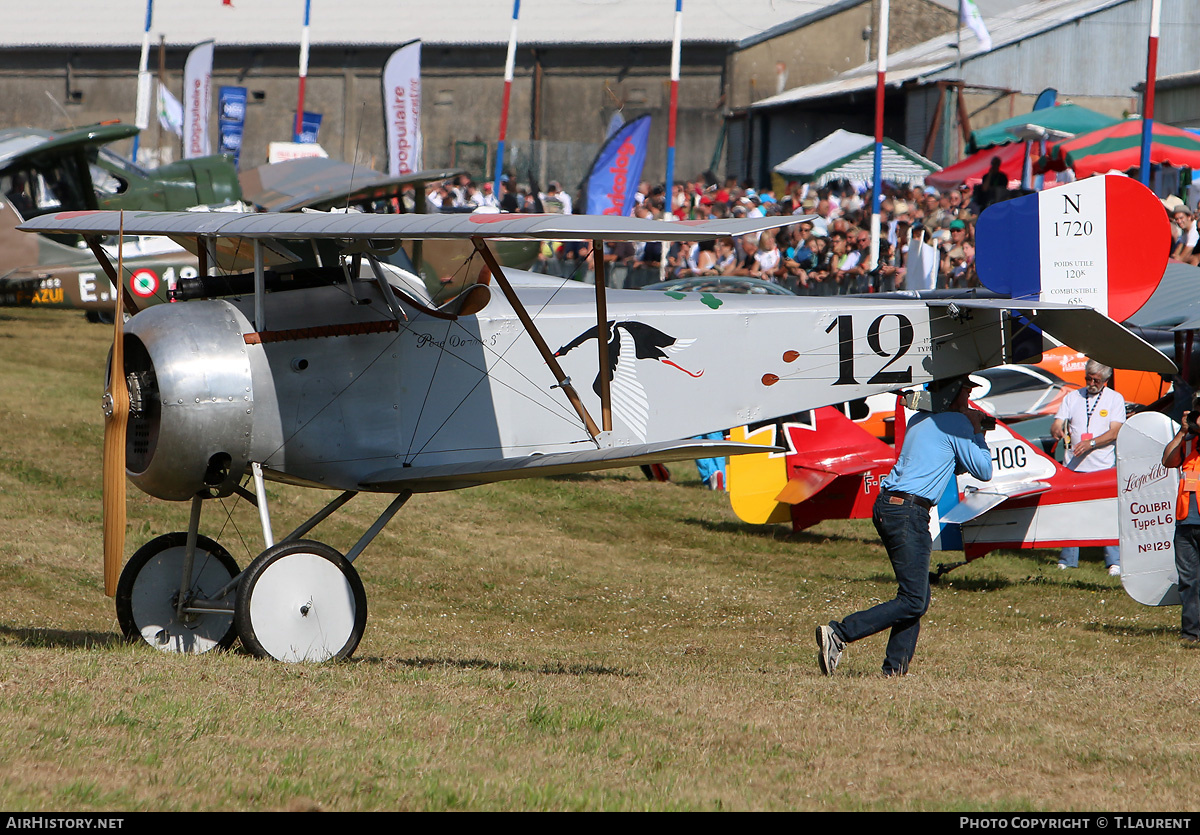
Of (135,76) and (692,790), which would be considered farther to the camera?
(135,76)

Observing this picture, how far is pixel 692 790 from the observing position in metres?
4.97

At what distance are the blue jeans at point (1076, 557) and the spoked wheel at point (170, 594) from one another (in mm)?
7786

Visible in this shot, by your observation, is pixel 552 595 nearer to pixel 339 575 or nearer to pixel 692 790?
pixel 339 575

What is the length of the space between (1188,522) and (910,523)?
9.45ft

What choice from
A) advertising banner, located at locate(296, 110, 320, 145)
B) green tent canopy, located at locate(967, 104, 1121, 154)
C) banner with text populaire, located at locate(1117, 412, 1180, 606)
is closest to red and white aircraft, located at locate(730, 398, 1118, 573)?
banner with text populaire, located at locate(1117, 412, 1180, 606)

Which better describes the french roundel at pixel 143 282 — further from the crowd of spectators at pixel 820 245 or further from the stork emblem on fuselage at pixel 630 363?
the stork emblem on fuselage at pixel 630 363

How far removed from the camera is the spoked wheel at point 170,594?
7664 millimetres

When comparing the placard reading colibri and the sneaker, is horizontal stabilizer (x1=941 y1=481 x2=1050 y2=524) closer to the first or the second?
the placard reading colibri

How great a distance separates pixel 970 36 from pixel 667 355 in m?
29.8

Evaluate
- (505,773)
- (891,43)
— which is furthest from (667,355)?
(891,43)

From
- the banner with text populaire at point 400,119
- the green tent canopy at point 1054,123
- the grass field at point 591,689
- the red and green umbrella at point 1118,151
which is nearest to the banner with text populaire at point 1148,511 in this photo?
the grass field at point 591,689

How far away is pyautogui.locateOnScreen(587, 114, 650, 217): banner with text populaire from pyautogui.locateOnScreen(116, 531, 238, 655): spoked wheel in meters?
15.4

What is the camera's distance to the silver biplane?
22.7ft

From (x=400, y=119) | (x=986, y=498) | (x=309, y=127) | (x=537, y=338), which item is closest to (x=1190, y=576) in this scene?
(x=986, y=498)
